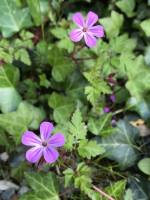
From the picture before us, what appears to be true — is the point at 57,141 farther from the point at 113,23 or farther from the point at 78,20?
the point at 113,23

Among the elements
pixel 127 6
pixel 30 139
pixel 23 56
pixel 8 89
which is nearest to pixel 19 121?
pixel 8 89

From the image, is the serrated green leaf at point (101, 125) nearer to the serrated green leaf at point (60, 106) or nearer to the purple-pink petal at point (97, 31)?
the serrated green leaf at point (60, 106)

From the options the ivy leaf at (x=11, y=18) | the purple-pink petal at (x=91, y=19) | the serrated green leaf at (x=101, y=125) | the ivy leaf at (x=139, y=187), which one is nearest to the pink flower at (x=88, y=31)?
the purple-pink petal at (x=91, y=19)

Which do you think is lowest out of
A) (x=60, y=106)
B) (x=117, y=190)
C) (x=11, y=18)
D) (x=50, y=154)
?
(x=117, y=190)

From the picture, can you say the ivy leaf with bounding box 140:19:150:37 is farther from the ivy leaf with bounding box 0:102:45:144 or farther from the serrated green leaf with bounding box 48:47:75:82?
the ivy leaf with bounding box 0:102:45:144

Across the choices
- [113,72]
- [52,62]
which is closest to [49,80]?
[52,62]
